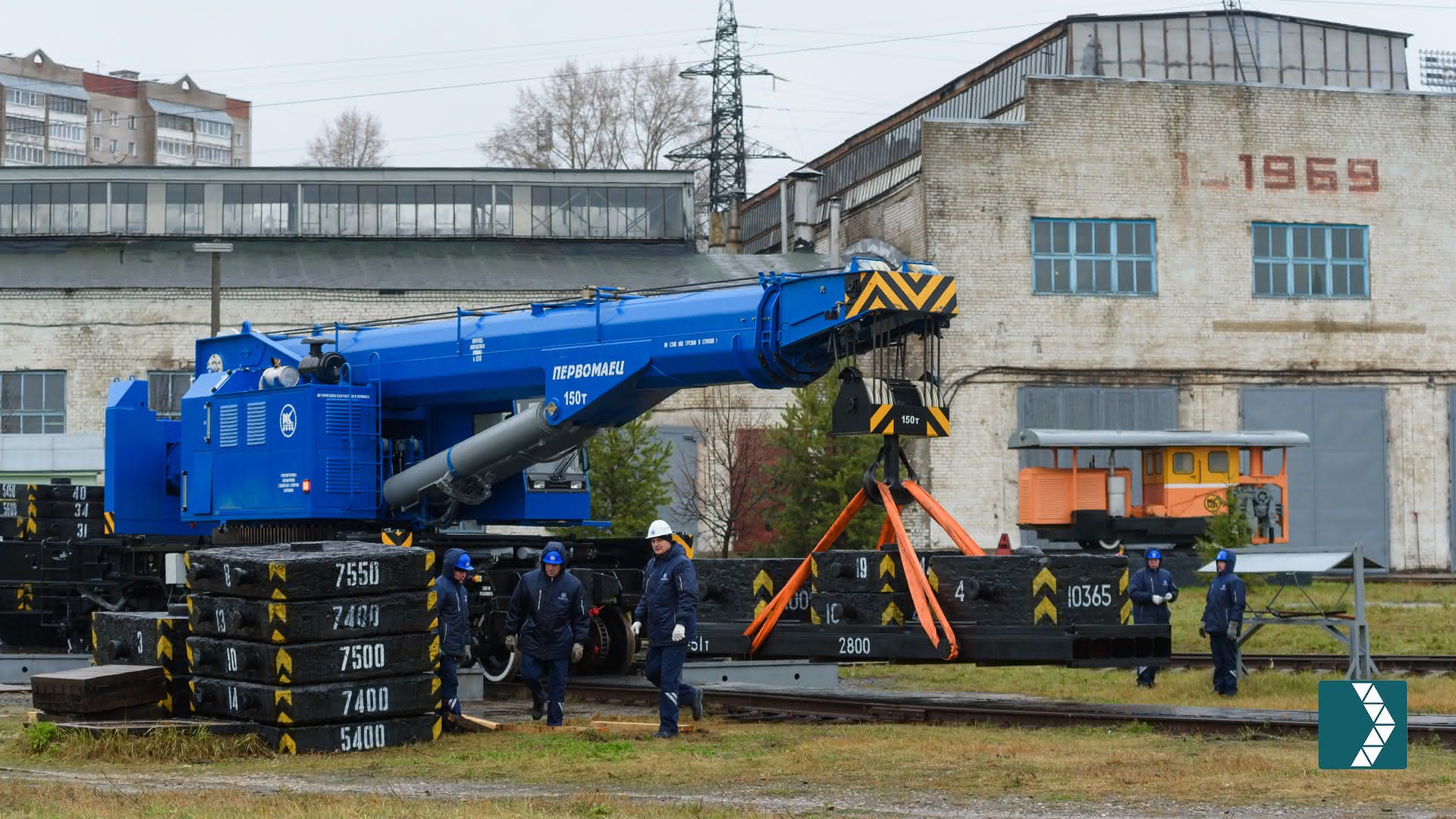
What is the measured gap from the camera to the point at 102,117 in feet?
429

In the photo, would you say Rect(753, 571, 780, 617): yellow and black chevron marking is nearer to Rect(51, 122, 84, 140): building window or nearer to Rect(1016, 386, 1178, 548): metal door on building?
Rect(1016, 386, 1178, 548): metal door on building

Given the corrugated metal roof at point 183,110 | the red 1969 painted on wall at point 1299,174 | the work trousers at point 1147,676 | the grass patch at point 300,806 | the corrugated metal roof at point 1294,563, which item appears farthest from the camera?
the corrugated metal roof at point 183,110

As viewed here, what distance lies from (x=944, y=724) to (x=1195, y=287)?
29.5 metres

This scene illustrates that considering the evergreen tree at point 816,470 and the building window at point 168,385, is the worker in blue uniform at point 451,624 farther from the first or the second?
the building window at point 168,385

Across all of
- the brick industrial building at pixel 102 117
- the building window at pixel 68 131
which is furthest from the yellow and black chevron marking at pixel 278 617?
the building window at pixel 68 131

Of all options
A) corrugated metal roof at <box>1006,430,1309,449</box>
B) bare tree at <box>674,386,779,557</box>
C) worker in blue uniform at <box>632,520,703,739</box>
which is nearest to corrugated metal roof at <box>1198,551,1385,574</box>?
worker in blue uniform at <box>632,520,703,739</box>

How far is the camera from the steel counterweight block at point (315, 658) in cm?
1277

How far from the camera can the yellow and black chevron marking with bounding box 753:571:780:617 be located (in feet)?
50.0

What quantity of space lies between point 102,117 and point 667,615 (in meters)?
127

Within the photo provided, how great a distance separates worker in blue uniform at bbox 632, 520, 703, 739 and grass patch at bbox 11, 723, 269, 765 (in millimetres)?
2868

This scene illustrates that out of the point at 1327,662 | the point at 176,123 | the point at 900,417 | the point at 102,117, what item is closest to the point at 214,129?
the point at 176,123

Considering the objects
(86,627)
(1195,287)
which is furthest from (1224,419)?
(86,627)

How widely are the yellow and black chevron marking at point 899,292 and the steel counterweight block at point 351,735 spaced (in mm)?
4311

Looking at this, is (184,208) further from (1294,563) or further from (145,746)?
(145,746)
